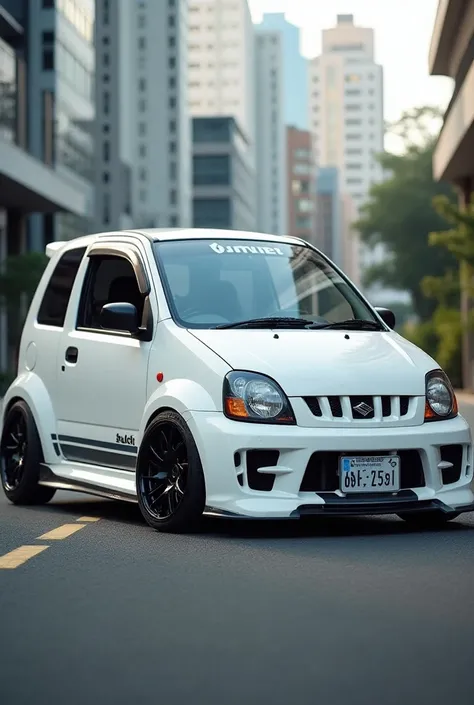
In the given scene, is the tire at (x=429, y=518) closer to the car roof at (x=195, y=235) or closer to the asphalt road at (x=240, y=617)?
the asphalt road at (x=240, y=617)

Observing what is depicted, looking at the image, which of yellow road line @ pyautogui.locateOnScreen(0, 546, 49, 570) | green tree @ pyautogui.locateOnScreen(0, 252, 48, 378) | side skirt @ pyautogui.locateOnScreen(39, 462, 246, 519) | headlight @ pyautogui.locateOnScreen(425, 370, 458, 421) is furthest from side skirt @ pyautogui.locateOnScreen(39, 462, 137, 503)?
green tree @ pyautogui.locateOnScreen(0, 252, 48, 378)

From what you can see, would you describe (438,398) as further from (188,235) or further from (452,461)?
(188,235)

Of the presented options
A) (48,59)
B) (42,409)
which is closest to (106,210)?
(48,59)

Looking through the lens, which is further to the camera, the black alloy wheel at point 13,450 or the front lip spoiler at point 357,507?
the black alloy wheel at point 13,450

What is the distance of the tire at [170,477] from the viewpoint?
351 inches

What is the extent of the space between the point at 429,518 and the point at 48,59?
5825 cm

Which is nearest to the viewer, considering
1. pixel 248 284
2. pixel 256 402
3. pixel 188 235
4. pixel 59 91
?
pixel 256 402

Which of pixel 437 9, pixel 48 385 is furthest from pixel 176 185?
pixel 48 385

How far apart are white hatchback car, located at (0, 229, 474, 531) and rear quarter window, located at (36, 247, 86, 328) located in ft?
0.14

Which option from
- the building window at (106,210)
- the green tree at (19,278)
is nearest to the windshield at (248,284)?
the green tree at (19,278)

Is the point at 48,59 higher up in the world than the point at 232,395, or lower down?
higher up

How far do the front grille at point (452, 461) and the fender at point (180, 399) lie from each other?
139cm

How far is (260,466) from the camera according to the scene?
884 cm

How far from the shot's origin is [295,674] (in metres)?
5.05
